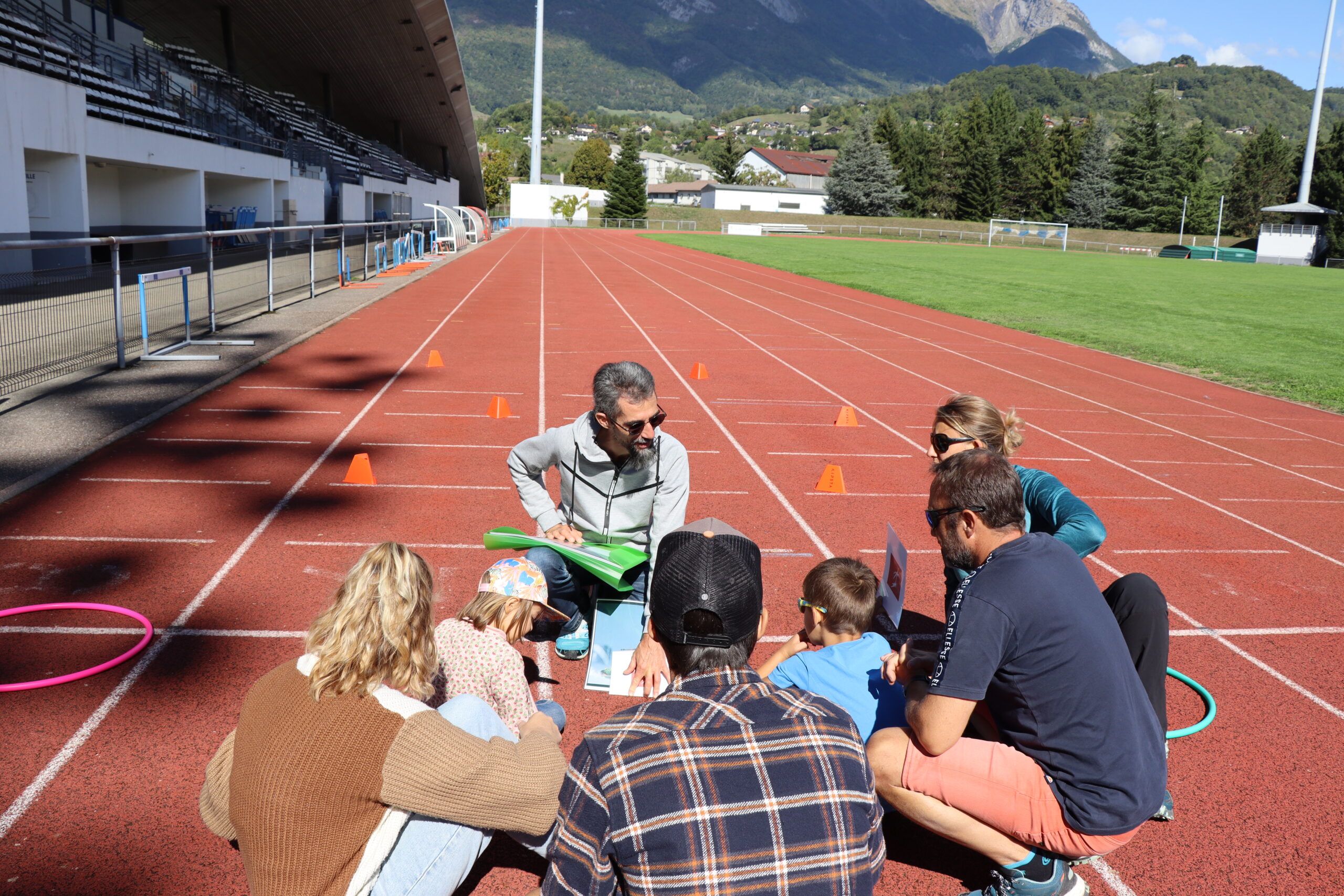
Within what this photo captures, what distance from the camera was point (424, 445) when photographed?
28.3ft

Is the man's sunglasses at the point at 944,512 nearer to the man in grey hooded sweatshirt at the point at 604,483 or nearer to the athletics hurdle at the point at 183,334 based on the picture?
the man in grey hooded sweatshirt at the point at 604,483

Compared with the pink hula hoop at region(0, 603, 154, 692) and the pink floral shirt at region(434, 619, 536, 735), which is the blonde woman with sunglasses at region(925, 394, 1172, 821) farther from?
the pink hula hoop at region(0, 603, 154, 692)

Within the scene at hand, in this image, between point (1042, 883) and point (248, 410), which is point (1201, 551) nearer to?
point (1042, 883)

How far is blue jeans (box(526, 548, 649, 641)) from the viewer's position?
173 inches

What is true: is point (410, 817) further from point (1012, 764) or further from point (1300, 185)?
point (1300, 185)

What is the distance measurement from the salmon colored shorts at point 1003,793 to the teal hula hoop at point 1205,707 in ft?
5.06

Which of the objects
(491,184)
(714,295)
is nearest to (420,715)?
(714,295)

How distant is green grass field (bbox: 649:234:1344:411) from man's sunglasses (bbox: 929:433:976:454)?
11411mm

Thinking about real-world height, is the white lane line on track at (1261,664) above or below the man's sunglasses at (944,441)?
below

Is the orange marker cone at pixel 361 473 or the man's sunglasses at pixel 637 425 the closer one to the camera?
the man's sunglasses at pixel 637 425

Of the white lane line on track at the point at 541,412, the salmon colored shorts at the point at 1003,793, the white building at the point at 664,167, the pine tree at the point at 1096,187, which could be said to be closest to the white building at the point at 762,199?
the pine tree at the point at 1096,187

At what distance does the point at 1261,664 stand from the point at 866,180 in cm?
8954

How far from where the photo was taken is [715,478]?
799 cm

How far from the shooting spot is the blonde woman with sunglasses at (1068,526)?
136 inches
